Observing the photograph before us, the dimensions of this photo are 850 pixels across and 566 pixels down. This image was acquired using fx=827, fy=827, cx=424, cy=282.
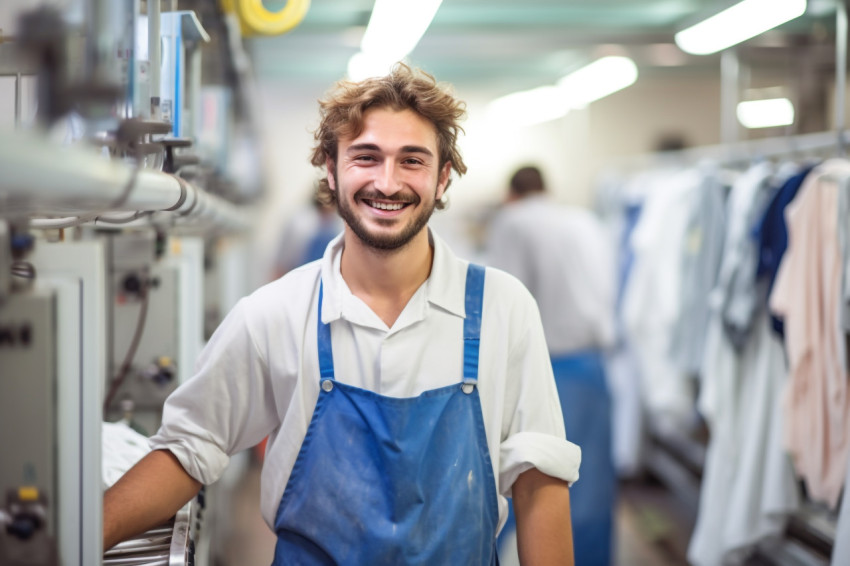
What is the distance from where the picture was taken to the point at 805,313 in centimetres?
263

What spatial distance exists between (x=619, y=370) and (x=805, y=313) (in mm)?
2297

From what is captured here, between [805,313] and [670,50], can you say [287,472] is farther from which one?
[670,50]

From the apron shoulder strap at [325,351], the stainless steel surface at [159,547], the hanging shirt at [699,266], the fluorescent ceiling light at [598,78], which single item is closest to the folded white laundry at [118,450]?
the stainless steel surface at [159,547]

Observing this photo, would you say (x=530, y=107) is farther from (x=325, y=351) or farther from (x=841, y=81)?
(x=325, y=351)

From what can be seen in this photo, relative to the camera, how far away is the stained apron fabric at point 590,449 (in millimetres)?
3471

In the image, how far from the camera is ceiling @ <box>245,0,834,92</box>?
4891 mm

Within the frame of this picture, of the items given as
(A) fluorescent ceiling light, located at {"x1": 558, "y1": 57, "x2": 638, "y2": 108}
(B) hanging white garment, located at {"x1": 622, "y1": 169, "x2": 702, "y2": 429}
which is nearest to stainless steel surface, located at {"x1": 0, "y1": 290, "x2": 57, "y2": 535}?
(B) hanging white garment, located at {"x1": 622, "y1": 169, "x2": 702, "y2": 429}

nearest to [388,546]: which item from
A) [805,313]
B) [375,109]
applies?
[375,109]

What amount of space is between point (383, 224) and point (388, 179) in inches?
3.5

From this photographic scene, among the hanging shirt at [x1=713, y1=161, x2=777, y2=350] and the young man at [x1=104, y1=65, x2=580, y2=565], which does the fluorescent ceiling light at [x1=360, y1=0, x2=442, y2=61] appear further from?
the young man at [x1=104, y1=65, x2=580, y2=565]

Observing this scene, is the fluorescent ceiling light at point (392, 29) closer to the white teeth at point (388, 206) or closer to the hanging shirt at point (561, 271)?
the hanging shirt at point (561, 271)

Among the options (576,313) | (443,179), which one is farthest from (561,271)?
(443,179)

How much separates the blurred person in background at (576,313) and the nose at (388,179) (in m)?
2.19

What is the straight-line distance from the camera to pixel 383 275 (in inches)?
67.3
